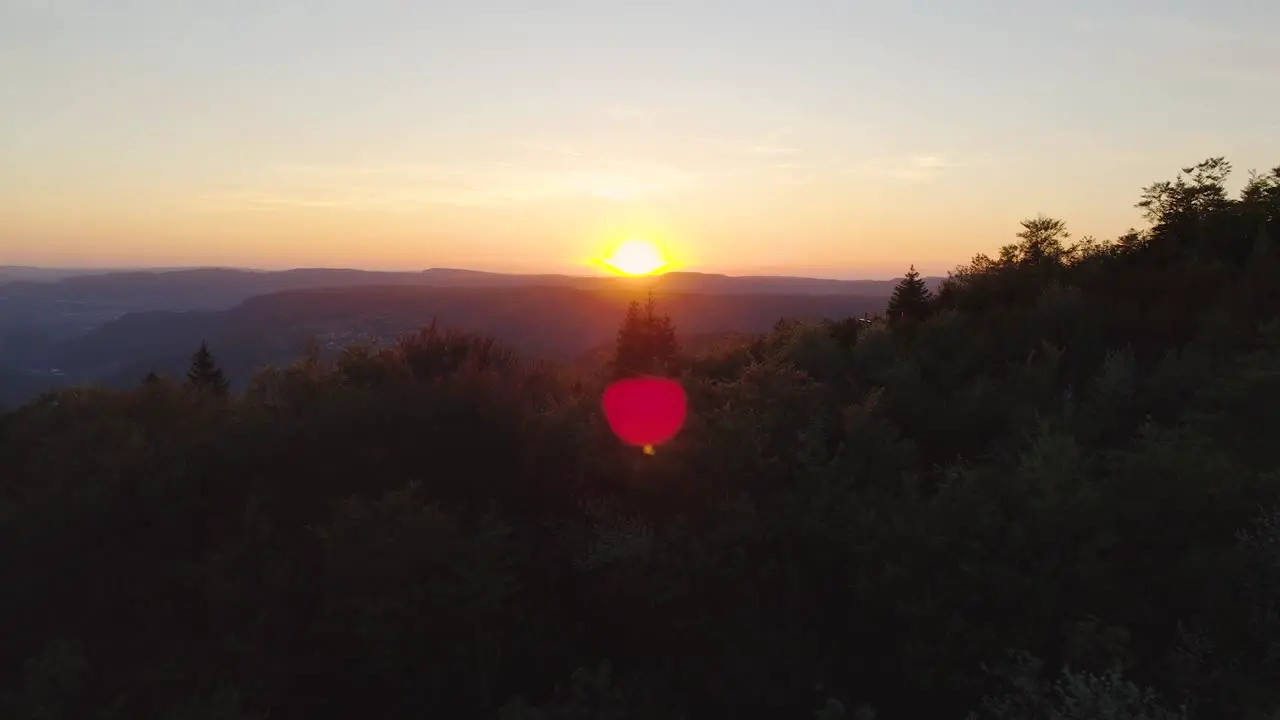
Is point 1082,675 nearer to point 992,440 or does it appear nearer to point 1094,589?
point 1094,589

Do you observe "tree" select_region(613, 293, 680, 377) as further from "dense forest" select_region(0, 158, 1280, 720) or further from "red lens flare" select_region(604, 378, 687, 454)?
"dense forest" select_region(0, 158, 1280, 720)

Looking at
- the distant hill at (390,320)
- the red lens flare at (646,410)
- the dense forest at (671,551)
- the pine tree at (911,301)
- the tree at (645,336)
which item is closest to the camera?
the dense forest at (671,551)

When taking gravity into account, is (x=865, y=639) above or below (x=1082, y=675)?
below

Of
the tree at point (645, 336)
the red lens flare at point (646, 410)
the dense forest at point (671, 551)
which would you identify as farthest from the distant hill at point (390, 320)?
the dense forest at point (671, 551)

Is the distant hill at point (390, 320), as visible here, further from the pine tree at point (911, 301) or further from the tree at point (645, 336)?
the pine tree at point (911, 301)

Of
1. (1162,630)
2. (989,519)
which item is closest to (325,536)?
(989,519)

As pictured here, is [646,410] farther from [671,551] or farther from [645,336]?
[645,336]

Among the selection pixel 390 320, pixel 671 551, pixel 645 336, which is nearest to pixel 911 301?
pixel 645 336
